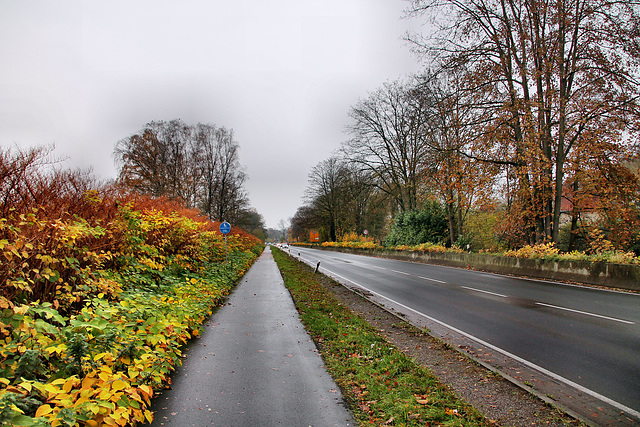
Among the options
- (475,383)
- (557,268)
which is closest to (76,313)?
(475,383)

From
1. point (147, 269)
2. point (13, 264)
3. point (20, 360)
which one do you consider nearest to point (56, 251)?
point (13, 264)

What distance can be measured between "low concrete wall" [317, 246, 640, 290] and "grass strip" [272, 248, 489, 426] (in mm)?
9512

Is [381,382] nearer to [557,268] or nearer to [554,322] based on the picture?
[554,322]

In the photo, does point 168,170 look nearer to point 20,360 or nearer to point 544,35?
point 544,35

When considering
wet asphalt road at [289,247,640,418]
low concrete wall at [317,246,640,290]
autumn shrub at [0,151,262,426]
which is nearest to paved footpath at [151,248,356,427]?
autumn shrub at [0,151,262,426]

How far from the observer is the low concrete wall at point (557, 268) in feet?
37.4

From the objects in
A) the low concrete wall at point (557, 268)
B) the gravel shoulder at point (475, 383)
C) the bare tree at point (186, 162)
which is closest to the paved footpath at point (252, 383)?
the gravel shoulder at point (475, 383)

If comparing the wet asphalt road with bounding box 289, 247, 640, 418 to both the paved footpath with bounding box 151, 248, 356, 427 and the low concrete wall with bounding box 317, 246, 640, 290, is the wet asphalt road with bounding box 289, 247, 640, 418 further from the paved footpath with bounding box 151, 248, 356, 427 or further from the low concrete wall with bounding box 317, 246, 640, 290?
the paved footpath with bounding box 151, 248, 356, 427

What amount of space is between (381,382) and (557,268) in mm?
13045

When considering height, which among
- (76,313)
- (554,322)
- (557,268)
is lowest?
(554,322)

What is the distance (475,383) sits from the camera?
443cm

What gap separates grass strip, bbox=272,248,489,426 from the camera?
349 cm

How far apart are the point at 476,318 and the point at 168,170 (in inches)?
1319

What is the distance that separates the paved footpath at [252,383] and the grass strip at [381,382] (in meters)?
0.21
